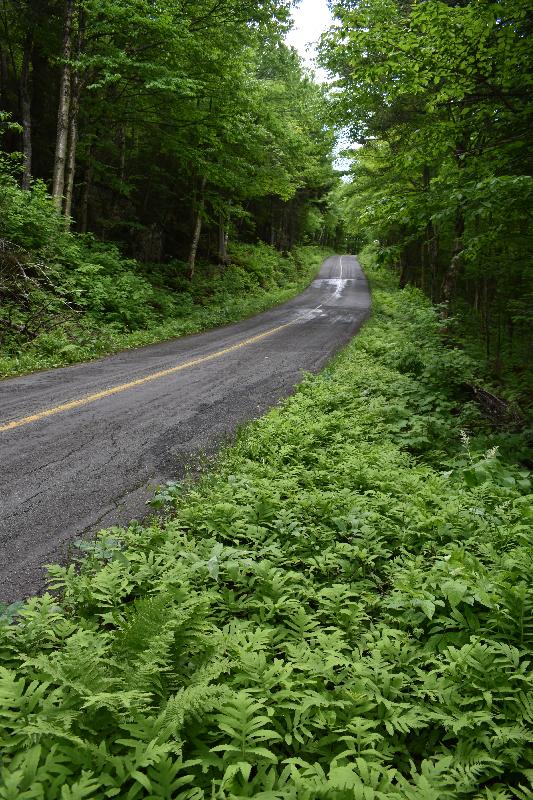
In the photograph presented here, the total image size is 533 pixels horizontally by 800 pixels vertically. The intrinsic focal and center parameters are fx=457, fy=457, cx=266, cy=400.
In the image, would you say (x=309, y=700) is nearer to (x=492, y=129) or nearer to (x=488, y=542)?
(x=488, y=542)

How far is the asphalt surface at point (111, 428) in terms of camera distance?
374 cm

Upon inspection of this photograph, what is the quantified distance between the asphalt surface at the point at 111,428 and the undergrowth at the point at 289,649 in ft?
1.35

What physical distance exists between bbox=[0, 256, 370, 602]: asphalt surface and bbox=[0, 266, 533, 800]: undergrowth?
0.41 m

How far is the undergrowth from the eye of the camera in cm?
188

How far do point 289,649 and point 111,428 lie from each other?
13.1 feet

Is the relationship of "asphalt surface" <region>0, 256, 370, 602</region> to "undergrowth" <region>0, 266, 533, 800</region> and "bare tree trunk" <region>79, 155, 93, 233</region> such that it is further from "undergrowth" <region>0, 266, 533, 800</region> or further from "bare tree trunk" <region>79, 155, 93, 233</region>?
"bare tree trunk" <region>79, 155, 93, 233</region>

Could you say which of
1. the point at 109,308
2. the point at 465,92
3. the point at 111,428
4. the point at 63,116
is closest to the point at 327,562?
the point at 111,428

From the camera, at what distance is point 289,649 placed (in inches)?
99.6

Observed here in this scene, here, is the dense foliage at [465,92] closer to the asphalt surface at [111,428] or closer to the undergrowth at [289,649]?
the undergrowth at [289,649]

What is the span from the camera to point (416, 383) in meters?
7.93

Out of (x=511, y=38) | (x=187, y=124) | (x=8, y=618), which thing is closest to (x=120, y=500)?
(x=8, y=618)

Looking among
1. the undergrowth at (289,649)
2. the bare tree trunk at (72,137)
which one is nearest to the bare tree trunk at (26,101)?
the bare tree trunk at (72,137)

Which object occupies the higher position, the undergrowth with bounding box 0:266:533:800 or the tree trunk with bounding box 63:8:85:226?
the tree trunk with bounding box 63:8:85:226

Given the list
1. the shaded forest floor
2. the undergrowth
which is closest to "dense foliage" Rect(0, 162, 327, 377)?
the shaded forest floor
